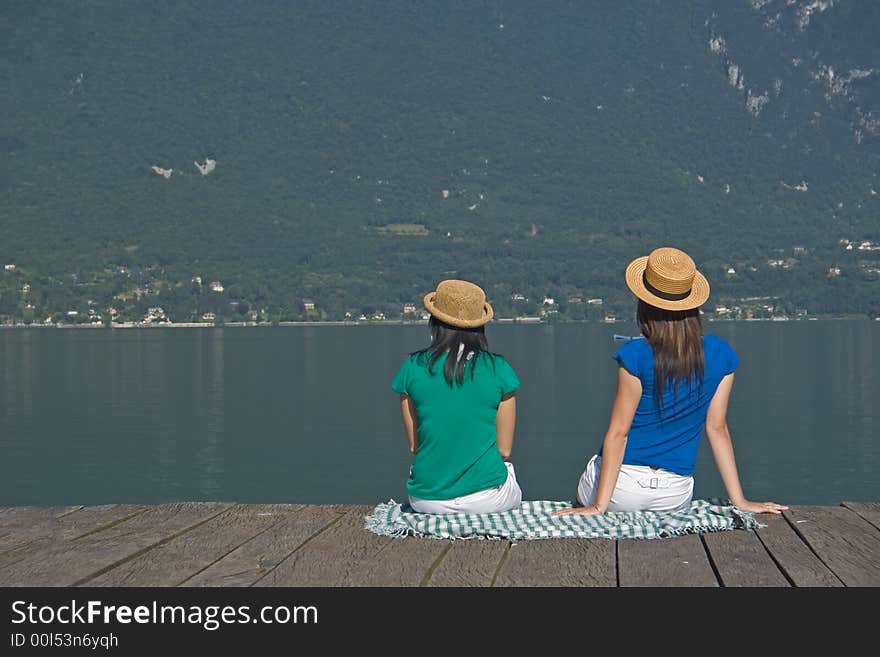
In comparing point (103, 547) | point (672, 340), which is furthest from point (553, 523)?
point (103, 547)

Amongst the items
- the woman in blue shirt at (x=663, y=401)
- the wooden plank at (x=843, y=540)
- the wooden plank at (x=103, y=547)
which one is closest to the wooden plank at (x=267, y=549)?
the wooden plank at (x=103, y=547)

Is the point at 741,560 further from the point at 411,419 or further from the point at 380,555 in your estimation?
the point at 411,419

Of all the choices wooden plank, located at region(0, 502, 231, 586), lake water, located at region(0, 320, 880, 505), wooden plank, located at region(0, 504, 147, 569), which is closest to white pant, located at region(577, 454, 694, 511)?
wooden plank, located at region(0, 502, 231, 586)

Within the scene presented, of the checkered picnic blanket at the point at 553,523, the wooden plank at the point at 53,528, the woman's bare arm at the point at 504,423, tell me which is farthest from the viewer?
the woman's bare arm at the point at 504,423

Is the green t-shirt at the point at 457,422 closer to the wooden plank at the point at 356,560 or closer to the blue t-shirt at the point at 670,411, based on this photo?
the wooden plank at the point at 356,560

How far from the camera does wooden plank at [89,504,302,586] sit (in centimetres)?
542

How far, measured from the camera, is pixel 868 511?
698 cm

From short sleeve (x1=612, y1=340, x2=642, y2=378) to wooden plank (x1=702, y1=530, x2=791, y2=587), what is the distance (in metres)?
0.83

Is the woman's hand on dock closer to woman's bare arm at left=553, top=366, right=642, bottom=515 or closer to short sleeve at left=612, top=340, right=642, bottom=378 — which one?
woman's bare arm at left=553, top=366, right=642, bottom=515

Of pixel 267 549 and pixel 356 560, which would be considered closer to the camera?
pixel 356 560

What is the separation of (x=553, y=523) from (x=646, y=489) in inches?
21.9

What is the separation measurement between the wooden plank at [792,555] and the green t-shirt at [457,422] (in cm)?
131

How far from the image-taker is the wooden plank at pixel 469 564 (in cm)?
532
